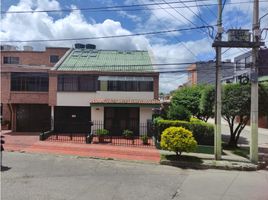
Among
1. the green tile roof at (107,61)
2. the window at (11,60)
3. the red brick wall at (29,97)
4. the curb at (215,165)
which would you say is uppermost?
the window at (11,60)

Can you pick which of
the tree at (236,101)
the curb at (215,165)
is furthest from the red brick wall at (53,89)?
the curb at (215,165)

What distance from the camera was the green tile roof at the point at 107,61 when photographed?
1151 inches

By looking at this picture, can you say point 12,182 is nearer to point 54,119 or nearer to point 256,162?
point 256,162

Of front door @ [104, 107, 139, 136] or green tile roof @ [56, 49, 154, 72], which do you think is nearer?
front door @ [104, 107, 139, 136]

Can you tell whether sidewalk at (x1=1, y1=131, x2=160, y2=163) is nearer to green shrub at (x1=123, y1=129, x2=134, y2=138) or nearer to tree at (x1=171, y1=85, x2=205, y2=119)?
green shrub at (x1=123, y1=129, x2=134, y2=138)

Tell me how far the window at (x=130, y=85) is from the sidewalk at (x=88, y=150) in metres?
7.02

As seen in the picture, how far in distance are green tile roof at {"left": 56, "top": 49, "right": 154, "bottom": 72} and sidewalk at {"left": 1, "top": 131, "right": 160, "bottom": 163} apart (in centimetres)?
814

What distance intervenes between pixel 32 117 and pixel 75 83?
18.6 ft

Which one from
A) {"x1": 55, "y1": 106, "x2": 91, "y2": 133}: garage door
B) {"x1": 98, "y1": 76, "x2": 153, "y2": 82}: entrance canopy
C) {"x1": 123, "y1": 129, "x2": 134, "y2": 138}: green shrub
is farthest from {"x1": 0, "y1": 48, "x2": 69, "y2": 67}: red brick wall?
{"x1": 123, "y1": 129, "x2": 134, "y2": 138}: green shrub

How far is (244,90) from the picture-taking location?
69.2 feet

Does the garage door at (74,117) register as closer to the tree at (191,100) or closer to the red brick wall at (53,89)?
the red brick wall at (53,89)

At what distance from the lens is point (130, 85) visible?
28516mm

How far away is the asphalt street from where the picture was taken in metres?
11.0

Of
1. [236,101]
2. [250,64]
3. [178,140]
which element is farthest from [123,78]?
[250,64]
